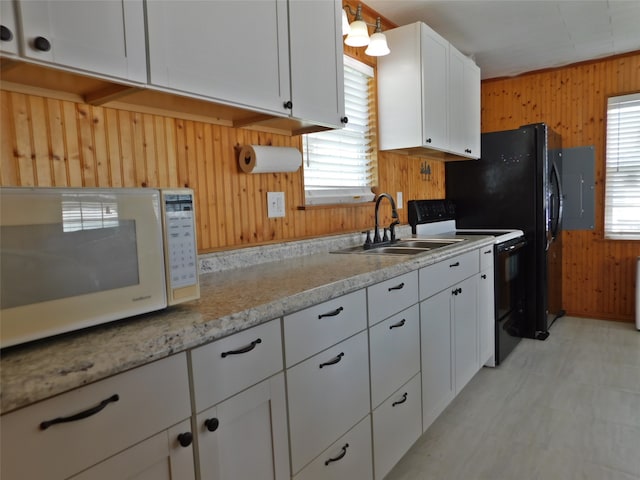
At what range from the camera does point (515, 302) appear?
3330 mm

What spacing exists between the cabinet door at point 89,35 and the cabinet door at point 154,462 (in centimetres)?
88

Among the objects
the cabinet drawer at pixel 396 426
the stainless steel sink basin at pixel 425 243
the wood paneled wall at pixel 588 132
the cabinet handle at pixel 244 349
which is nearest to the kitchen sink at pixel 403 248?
the stainless steel sink basin at pixel 425 243

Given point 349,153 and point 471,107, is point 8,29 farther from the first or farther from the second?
point 471,107

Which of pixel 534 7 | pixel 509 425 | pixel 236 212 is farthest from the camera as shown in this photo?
pixel 534 7

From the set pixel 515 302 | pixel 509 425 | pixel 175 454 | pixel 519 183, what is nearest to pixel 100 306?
pixel 175 454

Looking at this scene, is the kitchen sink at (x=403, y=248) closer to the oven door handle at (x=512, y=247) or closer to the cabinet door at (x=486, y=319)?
the cabinet door at (x=486, y=319)

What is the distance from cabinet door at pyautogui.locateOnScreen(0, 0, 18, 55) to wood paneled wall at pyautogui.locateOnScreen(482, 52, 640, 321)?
4.54m

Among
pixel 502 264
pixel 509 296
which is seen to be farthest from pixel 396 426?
pixel 509 296

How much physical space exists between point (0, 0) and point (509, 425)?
263cm

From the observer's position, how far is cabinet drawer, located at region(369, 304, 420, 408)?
5.29 feet

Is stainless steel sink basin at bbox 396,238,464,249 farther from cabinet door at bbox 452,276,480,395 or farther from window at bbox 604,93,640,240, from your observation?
window at bbox 604,93,640,240

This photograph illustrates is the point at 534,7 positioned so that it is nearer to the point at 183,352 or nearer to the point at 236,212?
the point at 236,212

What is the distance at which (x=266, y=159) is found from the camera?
186 centimetres

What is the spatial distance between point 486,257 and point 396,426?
1.44 metres
